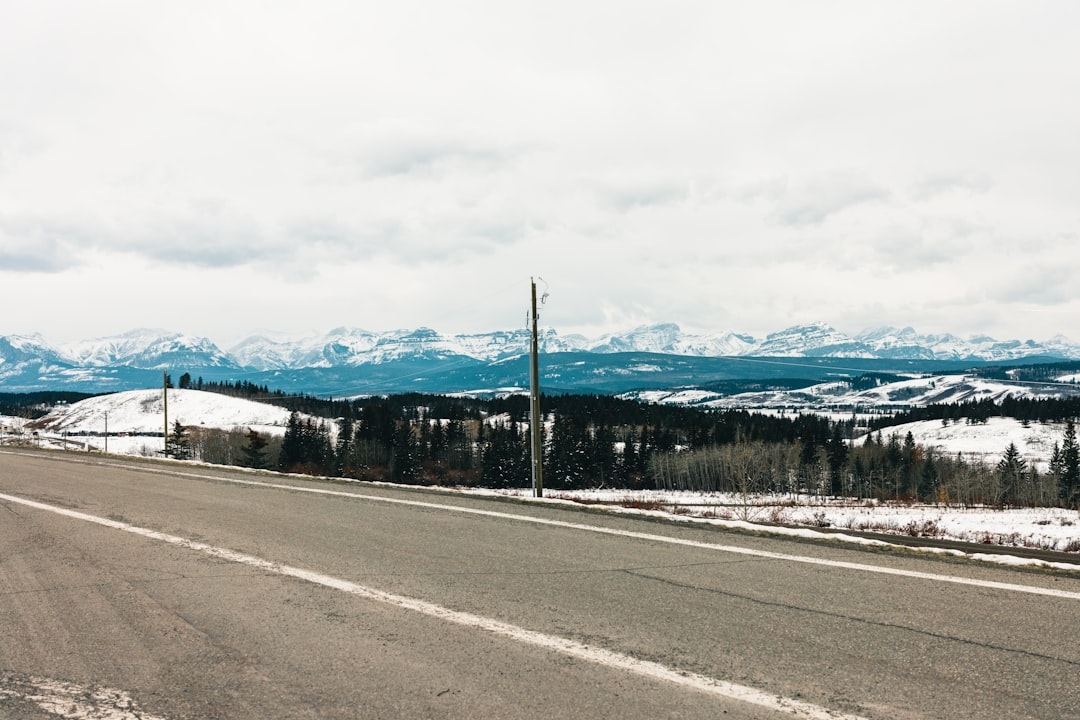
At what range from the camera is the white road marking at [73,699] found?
434cm

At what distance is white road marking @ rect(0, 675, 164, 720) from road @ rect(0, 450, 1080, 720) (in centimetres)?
2

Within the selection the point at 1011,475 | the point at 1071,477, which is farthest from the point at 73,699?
the point at 1011,475

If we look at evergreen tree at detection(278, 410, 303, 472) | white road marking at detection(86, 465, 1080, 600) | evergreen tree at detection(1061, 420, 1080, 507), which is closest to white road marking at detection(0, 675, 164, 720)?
white road marking at detection(86, 465, 1080, 600)

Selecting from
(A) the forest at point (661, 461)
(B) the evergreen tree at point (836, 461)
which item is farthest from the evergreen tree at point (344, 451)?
(B) the evergreen tree at point (836, 461)

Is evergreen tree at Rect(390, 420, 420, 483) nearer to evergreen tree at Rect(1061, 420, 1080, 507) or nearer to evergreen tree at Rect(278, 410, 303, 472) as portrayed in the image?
evergreen tree at Rect(278, 410, 303, 472)

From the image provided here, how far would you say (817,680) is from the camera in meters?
4.57

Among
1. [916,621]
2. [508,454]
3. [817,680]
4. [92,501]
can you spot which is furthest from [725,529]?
[508,454]

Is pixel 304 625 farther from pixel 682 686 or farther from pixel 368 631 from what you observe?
pixel 682 686

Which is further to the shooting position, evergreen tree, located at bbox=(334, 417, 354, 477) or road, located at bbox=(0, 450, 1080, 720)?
evergreen tree, located at bbox=(334, 417, 354, 477)

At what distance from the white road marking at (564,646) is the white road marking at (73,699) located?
0.43 feet

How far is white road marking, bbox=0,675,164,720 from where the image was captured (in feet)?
14.3

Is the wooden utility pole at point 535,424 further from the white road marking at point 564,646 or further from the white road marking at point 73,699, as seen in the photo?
the white road marking at point 73,699

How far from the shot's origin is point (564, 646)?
17.2 feet

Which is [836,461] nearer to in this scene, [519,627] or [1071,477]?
[1071,477]
